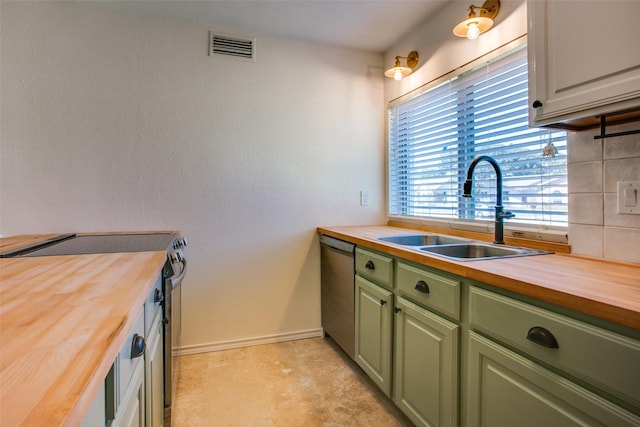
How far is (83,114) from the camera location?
2229 millimetres

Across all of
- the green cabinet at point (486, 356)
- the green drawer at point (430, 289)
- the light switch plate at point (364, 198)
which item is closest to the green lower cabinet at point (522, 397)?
the green cabinet at point (486, 356)

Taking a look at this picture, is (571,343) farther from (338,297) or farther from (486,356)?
(338,297)

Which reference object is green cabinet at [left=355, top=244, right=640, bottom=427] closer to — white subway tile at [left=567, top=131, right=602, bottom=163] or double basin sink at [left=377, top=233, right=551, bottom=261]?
double basin sink at [left=377, top=233, right=551, bottom=261]

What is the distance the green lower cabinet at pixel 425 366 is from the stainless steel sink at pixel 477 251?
327 mm

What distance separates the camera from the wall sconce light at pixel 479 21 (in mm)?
1755

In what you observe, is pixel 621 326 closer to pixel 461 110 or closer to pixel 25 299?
pixel 25 299

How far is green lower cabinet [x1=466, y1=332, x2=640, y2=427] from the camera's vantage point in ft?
2.76

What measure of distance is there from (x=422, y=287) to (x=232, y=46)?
218cm

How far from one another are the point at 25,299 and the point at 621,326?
142cm

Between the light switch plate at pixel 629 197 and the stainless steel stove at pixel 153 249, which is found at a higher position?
the light switch plate at pixel 629 197

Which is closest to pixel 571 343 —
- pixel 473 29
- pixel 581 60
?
pixel 581 60

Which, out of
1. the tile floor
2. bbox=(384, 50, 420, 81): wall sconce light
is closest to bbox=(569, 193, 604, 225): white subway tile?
the tile floor

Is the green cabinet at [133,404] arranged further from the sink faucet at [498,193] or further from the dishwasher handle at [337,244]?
the sink faucet at [498,193]

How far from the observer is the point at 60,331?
2.06 feet
